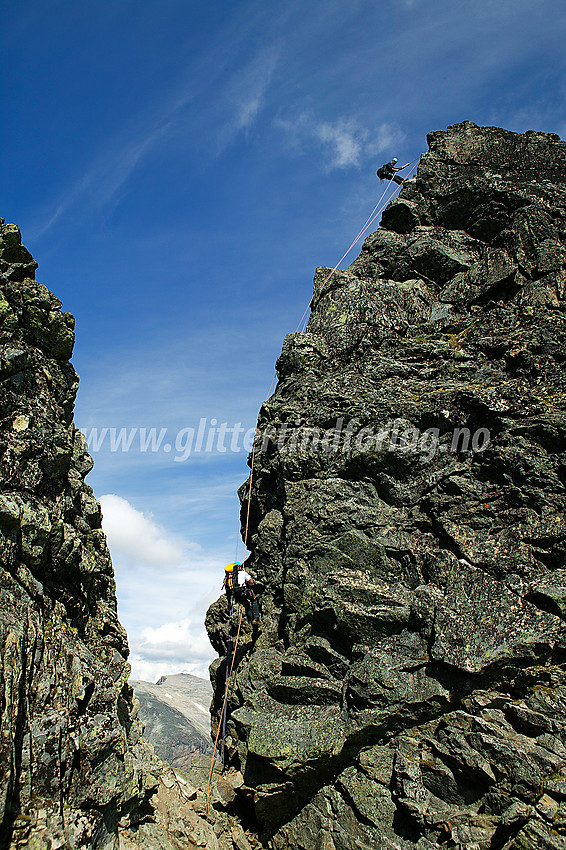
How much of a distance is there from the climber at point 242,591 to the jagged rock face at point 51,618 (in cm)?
487

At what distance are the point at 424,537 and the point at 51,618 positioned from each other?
11.4 meters

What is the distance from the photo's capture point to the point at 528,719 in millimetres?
11852

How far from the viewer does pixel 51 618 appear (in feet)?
41.2

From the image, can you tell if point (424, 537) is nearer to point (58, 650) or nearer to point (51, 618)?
point (58, 650)

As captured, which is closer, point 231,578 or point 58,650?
point 58,650

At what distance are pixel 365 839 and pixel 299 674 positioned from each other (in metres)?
4.39

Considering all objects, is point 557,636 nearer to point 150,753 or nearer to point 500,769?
point 500,769

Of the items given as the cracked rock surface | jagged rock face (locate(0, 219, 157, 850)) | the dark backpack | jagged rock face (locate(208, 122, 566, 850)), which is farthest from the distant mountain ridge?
jagged rock face (locate(0, 219, 157, 850))

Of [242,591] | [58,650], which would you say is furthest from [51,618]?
[242,591]

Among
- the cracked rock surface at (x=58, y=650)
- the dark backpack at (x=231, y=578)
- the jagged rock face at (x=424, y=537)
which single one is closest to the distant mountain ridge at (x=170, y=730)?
the dark backpack at (x=231, y=578)

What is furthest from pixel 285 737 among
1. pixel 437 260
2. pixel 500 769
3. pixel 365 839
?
pixel 437 260

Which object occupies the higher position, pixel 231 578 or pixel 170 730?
pixel 231 578

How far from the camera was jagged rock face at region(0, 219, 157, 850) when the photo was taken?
32.4 ft

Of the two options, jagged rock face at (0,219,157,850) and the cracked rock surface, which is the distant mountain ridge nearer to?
the cracked rock surface
